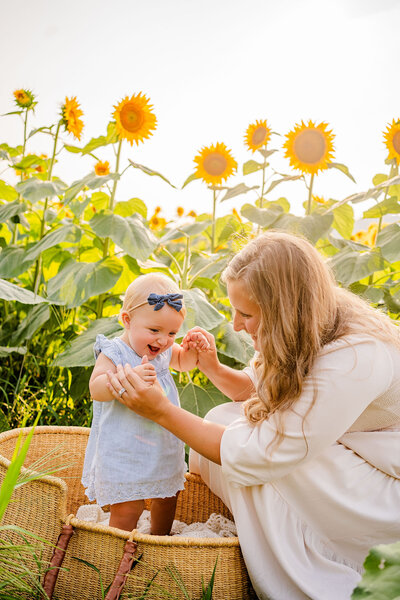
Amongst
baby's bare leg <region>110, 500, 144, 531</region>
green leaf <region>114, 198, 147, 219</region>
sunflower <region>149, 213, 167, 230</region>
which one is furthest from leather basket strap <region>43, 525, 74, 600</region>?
sunflower <region>149, 213, 167, 230</region>

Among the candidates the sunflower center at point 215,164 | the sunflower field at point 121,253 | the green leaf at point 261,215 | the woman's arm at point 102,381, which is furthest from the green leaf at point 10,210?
the woman's arm at point 102,381

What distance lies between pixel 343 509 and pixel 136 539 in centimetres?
57

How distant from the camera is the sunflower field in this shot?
2889 millimetres

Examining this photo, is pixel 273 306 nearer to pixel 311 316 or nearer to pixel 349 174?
pixel 311 316

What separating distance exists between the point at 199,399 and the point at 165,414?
2.92 feet

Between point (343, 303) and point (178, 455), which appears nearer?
point (343, 303)

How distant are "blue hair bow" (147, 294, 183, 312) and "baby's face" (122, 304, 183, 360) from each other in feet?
0.05

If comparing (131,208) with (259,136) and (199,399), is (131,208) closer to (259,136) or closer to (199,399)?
(259,136)

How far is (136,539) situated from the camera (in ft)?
5.47

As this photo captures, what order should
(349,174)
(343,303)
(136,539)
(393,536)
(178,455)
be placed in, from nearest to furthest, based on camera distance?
1. (136,539)
2. (393,536)
3. (343,303)
4. (178,455)
5. (349,174)

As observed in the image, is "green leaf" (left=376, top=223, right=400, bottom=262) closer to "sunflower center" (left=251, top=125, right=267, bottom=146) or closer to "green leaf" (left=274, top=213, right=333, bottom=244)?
"green leaf" (left=274, top=213, right=333, bottom=244)

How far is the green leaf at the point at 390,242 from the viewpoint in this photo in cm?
293

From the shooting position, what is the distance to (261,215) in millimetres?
3172

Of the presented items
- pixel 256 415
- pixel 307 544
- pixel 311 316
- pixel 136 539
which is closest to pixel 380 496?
pixel 307 544
